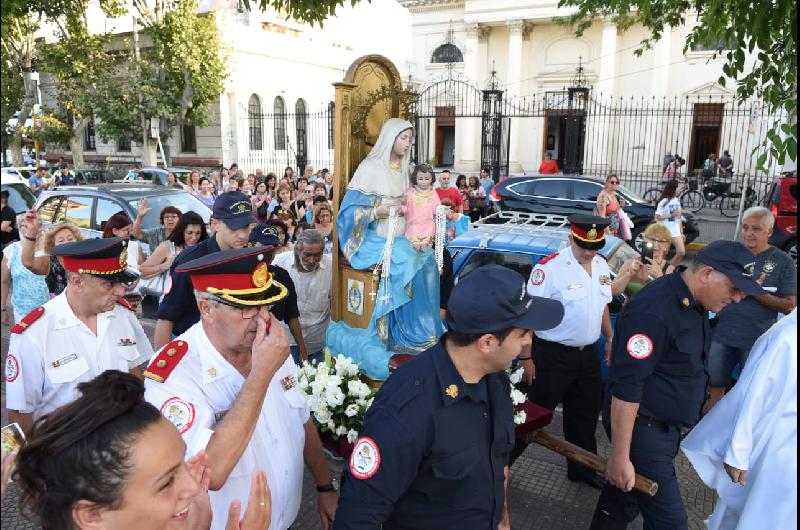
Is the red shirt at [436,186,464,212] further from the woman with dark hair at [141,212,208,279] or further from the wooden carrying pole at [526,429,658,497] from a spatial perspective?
the wooden carrying pole at [526,429,658,497]

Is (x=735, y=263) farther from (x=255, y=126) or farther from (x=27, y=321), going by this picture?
(x=255, y=126)

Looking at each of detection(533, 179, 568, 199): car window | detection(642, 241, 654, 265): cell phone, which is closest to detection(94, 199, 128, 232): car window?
detection(642, 241, 654, 265): cell phone

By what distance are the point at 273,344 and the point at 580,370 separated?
2.84 metres

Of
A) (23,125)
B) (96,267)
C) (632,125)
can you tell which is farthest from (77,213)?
(632,125)

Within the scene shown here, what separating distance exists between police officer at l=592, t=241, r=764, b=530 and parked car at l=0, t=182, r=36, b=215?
11.0m

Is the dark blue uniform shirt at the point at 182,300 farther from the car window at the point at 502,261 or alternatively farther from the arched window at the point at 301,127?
the arched window at the point at 301,127

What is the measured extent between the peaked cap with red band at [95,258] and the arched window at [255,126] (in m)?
22.0

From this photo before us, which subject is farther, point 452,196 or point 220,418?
point 452,196

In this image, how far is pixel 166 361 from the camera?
205 cm

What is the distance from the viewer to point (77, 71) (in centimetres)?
1914

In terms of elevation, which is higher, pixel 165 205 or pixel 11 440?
pixel 11 440

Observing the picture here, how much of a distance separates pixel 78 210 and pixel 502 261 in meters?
6.55

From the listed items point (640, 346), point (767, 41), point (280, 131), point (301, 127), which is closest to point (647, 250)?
point (767, 41)

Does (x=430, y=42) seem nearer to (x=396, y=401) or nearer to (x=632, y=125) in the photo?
(x=632, y=125)
